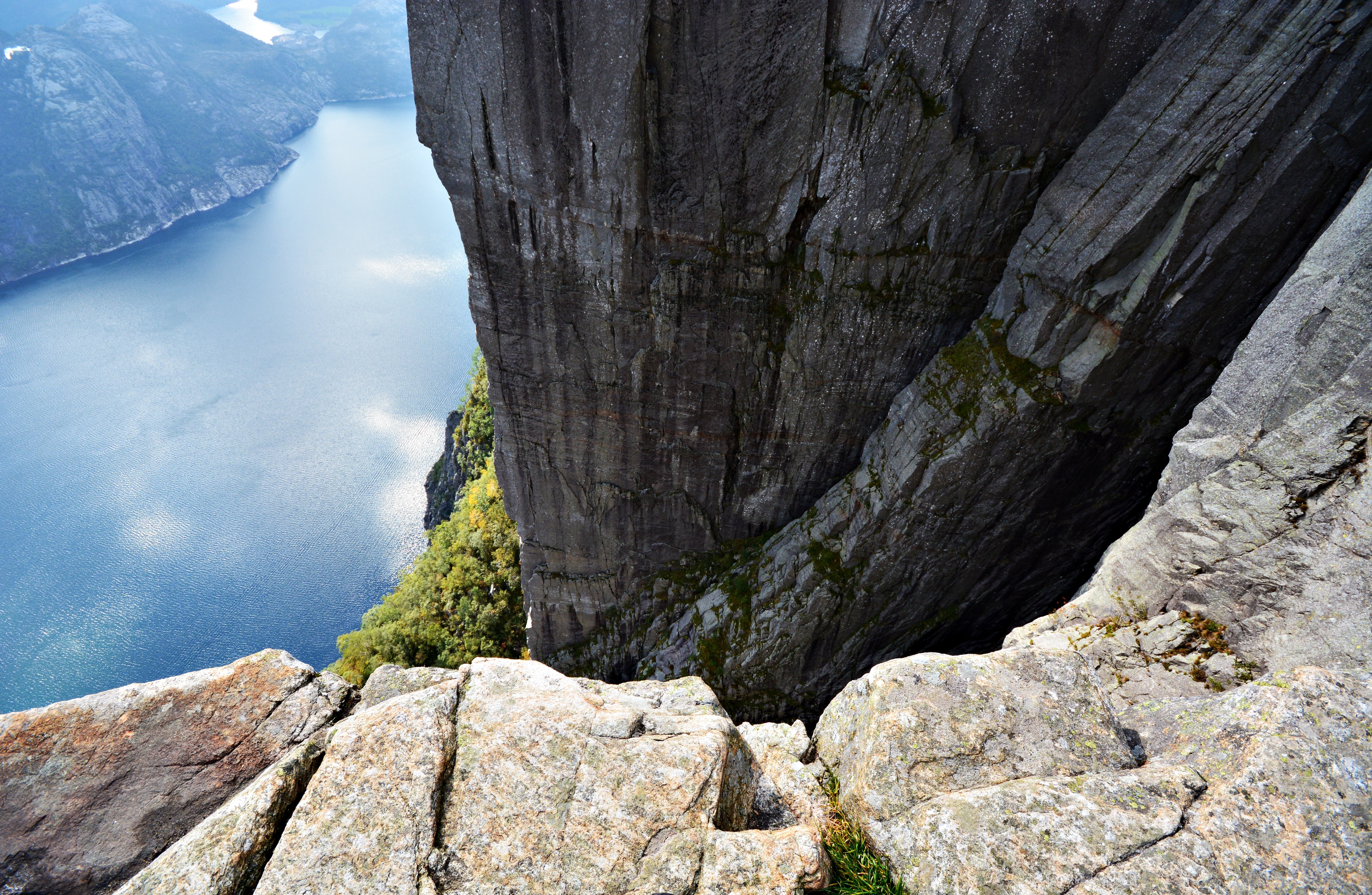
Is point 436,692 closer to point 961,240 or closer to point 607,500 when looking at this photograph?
point 607,500

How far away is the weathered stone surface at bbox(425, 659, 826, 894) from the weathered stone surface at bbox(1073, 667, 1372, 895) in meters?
3.25

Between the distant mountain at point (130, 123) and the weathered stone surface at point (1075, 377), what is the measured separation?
105 m

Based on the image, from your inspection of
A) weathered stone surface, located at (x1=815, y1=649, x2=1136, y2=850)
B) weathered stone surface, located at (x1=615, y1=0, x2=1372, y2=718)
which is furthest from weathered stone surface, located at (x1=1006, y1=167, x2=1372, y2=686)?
weathered stone surface, located at (x1=815, y1=649, x2=1136, y2=850)

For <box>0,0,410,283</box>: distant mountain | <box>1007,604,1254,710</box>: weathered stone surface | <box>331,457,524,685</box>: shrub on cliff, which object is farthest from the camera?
<box>0,0,410,283</box>: distant mountain

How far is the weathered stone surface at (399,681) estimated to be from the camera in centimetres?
848

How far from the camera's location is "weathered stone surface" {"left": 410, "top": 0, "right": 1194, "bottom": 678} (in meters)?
10.4

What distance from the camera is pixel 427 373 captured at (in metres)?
56.3

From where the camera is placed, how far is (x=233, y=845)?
21.0 ft

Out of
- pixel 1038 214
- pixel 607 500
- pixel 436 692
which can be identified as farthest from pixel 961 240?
pixel 436 692

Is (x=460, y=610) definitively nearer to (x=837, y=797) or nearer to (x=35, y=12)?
(x=837, y=797)

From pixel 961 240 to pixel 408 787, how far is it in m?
12.3

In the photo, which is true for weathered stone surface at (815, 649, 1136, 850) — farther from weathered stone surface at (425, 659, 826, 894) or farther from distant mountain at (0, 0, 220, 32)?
distant mountain at (0, 0, 220, 32)

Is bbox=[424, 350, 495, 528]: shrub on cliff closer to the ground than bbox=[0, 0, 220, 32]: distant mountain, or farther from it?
closer to the ground

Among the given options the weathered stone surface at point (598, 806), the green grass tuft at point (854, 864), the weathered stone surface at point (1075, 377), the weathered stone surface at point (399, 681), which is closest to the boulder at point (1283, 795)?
the green grass tuft at point (854, 864)
